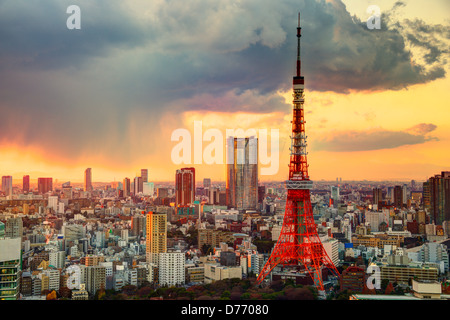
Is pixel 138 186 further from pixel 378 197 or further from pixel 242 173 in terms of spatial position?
pixel 378 197

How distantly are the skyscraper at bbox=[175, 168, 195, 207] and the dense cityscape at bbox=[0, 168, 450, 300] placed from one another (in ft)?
0.14

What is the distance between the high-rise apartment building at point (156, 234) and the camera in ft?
28.0

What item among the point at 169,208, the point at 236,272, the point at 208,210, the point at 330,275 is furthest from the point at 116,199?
the point at 330,275

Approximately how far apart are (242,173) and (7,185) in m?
4.14

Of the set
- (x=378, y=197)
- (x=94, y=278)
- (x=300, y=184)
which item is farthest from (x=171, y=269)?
(x=378, y=197)

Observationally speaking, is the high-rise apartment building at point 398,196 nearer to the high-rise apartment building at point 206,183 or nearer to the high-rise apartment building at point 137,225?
the high-rise apartment building at point 206,183

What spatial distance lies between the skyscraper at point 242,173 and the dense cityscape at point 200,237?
0.24 ft

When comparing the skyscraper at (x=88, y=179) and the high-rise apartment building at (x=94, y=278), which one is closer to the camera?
the high-rise apartment building at (x=94, y=278)

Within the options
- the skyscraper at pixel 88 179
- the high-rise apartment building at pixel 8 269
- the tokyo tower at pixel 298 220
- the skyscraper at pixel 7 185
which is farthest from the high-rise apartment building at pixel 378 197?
the high-rise apartment building at pixel 8 269

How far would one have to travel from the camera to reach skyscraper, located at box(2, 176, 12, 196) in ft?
25.9

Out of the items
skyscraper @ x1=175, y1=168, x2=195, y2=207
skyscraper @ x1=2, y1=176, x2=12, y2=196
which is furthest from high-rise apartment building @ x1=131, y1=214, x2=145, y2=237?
skyscraper @ x1=2, y1=176, x2=12, y2=196

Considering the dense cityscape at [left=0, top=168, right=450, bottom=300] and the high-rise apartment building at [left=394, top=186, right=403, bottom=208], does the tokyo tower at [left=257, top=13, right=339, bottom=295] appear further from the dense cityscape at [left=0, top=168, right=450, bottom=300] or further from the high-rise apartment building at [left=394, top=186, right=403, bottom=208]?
the high-rise apartment building at [left=394, top=186, right=403, bottom=208]

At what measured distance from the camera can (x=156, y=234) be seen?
896 cm
